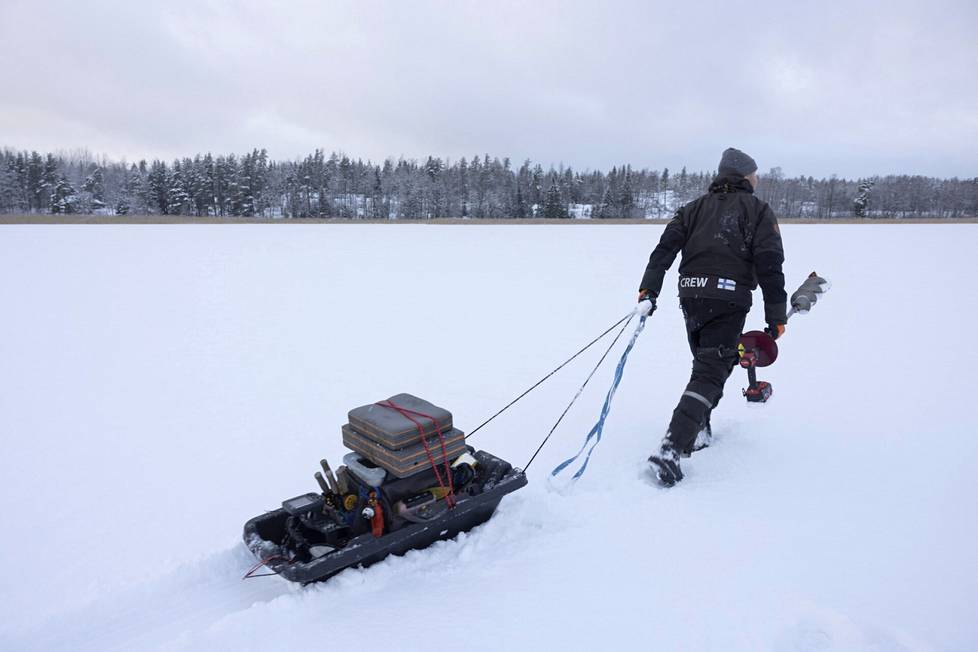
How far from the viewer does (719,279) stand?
128 inches

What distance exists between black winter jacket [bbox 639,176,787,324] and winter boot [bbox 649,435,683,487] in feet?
2.99

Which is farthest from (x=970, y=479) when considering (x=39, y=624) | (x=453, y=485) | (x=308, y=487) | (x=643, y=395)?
(x=39, y=624)

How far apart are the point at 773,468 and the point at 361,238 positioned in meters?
19.9

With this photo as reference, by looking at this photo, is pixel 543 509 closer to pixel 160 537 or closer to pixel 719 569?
pixel 719 569

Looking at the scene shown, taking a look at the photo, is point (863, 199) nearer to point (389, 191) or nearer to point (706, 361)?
point (389, 191)

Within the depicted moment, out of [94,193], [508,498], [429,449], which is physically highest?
[94,193]

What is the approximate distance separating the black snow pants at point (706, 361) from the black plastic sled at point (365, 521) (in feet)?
3.46

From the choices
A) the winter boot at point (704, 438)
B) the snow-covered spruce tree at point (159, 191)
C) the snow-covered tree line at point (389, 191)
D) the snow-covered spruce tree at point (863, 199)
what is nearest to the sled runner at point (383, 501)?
the winter boot at point (704, 438)

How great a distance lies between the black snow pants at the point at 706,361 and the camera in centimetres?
313

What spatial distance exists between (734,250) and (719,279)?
18 centimetres

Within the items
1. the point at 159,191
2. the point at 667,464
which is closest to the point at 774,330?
the point at 667,464

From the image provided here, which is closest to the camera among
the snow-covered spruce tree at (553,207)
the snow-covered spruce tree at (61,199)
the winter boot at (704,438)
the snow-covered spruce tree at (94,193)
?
the winter boot at (704,438)

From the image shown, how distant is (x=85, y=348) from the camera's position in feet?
20.0

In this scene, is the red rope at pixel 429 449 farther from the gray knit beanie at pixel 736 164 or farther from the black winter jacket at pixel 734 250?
the gray knit beanie at pixel 736 164
